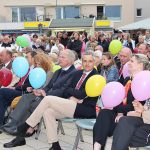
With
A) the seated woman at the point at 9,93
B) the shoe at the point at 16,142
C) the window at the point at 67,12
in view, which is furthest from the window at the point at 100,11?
the shoe at the point at 16,142

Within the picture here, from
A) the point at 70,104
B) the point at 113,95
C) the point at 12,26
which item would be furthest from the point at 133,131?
the point at 12,26

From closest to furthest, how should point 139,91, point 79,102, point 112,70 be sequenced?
point 139,91 < point 79,102 < point 112,70

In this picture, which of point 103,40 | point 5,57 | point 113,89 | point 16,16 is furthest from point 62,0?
point 113,89

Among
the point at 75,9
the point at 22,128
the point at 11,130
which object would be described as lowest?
the point at 11,130

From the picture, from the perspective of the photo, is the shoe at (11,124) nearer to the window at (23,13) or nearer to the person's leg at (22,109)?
the person's leg at (22,109)

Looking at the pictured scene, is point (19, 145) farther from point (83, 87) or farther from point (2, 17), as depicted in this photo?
point (2, 17)

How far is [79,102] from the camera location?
15.6 ft

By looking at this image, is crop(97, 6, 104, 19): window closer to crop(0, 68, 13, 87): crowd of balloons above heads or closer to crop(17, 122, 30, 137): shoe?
crop(0, 68, 13, 87): crowd of balloons above heads

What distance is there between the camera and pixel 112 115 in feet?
13.3

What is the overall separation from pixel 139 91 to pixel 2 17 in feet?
125

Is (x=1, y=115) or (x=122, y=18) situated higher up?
(x=122, y=18)

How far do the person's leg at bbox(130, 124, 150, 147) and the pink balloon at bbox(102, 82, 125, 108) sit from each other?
0.45 meters

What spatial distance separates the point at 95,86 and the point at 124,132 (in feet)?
2.90

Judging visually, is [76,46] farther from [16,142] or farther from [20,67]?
[16,142]
